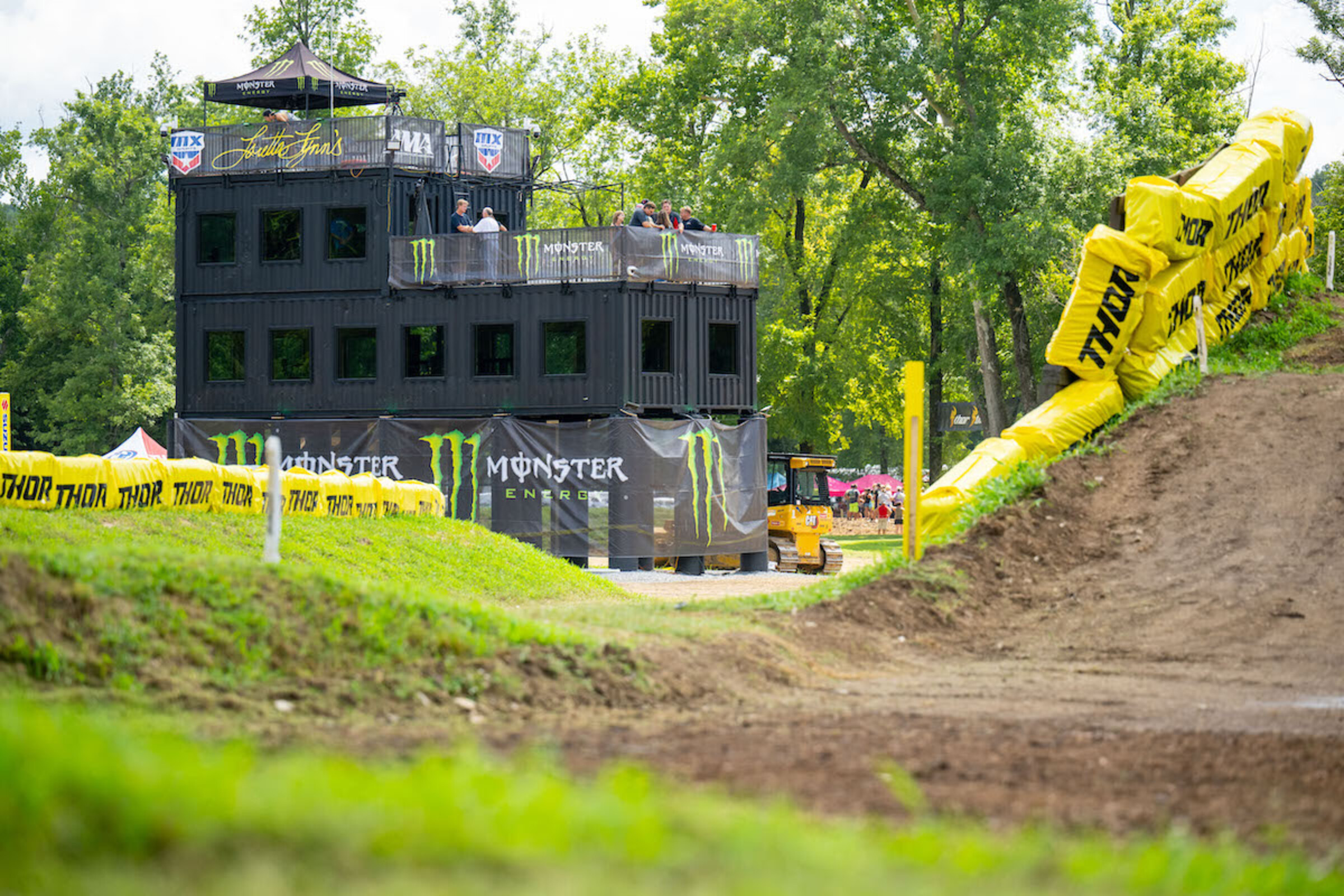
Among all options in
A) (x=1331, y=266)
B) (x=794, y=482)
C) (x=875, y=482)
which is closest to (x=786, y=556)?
(x=794, y=482)

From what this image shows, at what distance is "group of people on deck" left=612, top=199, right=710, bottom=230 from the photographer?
110 ft

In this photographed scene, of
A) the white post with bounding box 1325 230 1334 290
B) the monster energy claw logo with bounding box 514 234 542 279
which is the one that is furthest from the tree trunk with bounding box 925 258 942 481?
the monster energy claw logo with bounding box 514 234 542 279

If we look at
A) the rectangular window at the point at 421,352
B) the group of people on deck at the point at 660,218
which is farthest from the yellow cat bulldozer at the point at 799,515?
the rectangular window at the point at 421,352

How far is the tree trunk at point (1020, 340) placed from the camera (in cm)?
4603

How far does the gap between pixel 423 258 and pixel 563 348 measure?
14.1ft

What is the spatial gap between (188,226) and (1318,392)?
93.0ft

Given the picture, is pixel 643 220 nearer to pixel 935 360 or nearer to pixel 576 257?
pixel 576 257

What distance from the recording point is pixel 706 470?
→ 31859mm

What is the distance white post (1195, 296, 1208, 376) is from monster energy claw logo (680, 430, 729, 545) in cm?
1147

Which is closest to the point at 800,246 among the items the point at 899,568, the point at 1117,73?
the point at 1117,73

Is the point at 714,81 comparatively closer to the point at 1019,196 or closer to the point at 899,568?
the point at 1019,196

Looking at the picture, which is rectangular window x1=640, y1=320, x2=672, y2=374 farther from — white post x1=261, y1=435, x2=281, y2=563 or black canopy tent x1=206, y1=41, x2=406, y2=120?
white post x1=261, y1=435, x2=281, y2=563

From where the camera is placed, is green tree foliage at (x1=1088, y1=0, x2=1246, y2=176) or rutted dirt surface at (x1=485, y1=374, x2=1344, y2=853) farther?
green tree foliage at (x1=1088, y1=0, x2=1246, y2=176)

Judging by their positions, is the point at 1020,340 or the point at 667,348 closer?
the point at 667,348
